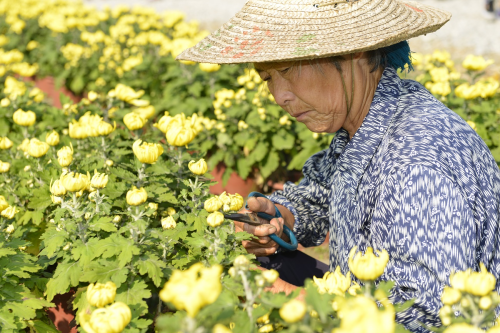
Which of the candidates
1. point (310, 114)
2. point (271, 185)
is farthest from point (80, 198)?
point (271, 185)

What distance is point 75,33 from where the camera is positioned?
731 cm

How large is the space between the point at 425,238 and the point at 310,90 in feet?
2.38

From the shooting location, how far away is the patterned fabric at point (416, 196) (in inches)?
57.2

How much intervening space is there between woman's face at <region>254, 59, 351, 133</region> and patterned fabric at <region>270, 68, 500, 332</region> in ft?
0.48

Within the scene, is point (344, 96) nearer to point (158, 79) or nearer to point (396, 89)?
point (396, 89)

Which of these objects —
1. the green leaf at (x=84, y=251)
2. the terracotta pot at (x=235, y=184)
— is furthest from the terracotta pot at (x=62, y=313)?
the terracotta pot at (x=235, y=184)

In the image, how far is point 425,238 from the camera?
146 centimetres

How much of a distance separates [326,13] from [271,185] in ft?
9.35

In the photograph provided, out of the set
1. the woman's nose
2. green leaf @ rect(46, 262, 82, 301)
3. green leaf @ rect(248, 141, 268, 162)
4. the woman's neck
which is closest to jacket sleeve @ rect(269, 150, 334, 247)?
Result: the woman's neck

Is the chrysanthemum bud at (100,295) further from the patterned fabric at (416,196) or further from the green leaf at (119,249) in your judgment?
the patterned fabric at (416,196)

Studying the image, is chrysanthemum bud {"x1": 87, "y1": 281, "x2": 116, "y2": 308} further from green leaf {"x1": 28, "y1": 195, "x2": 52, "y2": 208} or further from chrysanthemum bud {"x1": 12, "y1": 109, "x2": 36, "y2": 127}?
chrysanthemum bud {"x1": 12, "y1": 109, "x2": 36, "y2": 127}

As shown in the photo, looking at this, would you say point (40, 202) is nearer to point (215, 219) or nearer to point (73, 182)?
point (73, 182)

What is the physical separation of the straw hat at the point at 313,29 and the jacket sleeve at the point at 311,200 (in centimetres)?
78

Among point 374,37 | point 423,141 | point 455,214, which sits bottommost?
Answer: point 455,214
